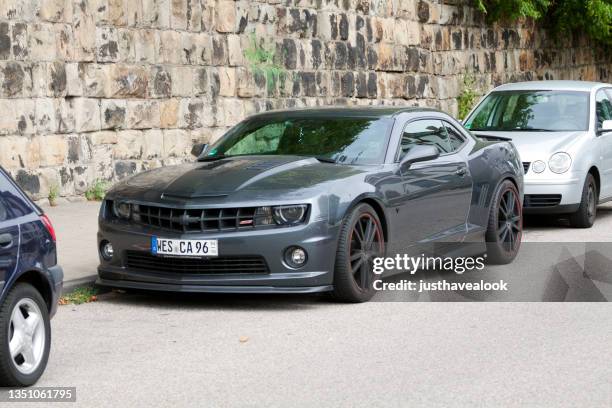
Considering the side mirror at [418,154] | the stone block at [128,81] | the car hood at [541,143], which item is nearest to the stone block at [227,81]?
the stone block at [128,81]

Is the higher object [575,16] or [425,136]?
[425,136]

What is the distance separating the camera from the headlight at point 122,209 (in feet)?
Answer: 30.1

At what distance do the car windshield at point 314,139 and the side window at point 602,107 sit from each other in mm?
5384

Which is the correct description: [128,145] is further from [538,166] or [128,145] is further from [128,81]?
[538,166]

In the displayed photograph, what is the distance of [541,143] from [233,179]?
226 inches

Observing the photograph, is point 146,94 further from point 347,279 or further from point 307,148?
point 347,279

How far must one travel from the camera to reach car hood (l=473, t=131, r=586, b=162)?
539 inches

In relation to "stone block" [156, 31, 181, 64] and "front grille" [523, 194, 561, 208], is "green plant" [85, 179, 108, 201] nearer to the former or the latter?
"stone block" [156, 31, 181, 64]

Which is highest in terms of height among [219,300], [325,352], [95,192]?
[325,352]

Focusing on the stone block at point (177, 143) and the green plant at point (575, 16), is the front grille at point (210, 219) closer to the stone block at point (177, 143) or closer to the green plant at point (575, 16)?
the stone block at point (177, 143)

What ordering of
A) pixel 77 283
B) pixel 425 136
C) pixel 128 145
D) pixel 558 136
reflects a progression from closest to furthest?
pixel 77 283 < pixel 425 136 < pixel 558 136 < pixel 128 145

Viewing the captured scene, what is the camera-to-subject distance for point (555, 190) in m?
13.5

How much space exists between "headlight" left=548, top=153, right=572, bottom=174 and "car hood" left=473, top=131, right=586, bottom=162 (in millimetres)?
68

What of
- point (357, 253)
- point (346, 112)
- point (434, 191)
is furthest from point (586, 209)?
point (357, 253)
